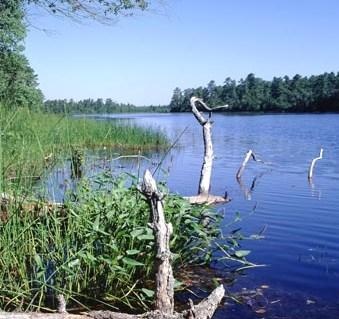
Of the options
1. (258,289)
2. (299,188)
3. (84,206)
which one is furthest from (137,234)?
(299,188)

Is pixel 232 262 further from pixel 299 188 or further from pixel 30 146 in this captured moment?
pixel 299 188

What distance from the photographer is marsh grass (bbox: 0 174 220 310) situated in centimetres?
462

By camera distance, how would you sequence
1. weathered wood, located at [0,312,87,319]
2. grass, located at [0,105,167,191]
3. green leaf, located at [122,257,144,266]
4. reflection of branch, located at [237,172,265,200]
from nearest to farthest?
weathered wood, located at [0,312,87,319] → green leaf, located at [122,257,144,266] → grass, located at [0,105,167,191] → reflection of branch, located at [237,172,265,200]

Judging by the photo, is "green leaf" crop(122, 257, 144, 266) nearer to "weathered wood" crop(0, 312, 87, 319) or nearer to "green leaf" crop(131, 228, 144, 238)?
"green leaf" crop(131, 228, 144, 238)

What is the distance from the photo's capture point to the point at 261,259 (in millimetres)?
7262

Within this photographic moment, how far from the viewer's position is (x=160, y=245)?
4.11 m

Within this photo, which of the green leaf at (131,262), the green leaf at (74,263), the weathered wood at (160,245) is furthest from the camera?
the green leaf at (131,262)

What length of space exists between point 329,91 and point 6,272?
304ft

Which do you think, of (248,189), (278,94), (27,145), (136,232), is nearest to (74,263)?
(136,232)

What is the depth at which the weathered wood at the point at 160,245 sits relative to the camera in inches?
158

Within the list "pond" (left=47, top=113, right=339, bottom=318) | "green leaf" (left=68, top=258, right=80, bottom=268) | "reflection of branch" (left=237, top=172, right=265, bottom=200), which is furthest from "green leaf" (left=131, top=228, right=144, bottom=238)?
"reflection of branch" (left=237, top=172, right=265, bottom=200)

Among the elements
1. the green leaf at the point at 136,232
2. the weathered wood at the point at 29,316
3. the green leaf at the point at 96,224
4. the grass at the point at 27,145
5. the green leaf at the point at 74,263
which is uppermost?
the grass at the point at 27,145

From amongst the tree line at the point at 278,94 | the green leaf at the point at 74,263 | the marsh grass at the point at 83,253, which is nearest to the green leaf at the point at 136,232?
the marsh grass at the point at 83,253

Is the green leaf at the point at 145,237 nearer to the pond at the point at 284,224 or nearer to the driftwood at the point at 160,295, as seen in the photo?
the driftwood at the point at 160,295
